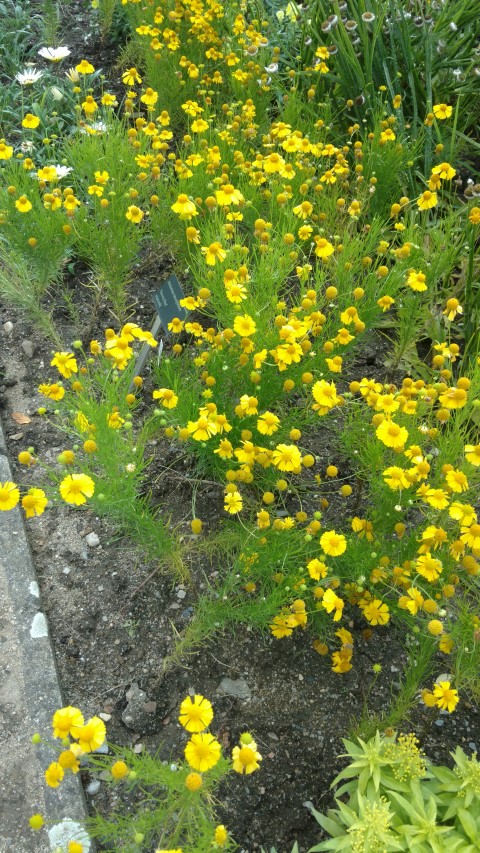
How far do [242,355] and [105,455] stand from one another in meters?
0.48

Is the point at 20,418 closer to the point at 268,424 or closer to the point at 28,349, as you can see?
the point at 28,349

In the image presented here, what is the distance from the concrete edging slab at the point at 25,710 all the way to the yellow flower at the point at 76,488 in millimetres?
590

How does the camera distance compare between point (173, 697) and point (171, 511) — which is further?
point (171, 511)

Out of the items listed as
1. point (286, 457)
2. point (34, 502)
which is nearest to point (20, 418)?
point (34, 502)

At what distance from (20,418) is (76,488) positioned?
1.03m

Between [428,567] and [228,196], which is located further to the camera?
[228,196]

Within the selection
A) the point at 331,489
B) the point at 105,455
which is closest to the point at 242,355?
the point at 105,455

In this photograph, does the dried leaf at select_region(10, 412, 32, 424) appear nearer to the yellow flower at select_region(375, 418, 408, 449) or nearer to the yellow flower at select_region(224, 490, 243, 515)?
the yellow flower at select_region(224, 490, 243, 515)

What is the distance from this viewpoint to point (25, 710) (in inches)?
78.7

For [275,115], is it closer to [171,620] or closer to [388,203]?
[388,203]

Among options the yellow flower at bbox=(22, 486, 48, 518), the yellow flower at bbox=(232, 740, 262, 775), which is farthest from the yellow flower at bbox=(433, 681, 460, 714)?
the yellow flower at bbox=(22, 486, 48, 518)

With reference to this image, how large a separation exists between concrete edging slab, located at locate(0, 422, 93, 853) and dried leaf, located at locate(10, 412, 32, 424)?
0.42 m

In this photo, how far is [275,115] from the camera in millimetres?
4012

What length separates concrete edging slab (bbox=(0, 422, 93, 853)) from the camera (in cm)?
180
